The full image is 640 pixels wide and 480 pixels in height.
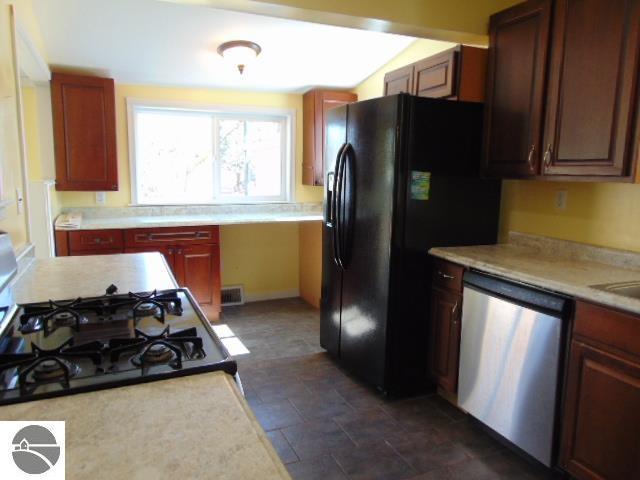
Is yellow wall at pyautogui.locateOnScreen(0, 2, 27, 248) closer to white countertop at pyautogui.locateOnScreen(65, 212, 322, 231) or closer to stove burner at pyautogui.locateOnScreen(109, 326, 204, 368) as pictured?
stove burner at pyautogui.locateOnScreen(109, 326, 204, 368)

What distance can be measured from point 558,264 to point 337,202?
129 cm

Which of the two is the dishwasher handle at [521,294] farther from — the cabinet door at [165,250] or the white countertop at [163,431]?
the cabinet door at [165,250]

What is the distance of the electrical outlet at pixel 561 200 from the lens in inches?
96.0

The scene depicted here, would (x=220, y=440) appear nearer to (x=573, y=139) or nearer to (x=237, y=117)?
(x=573, y=139)

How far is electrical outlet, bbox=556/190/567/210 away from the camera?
2.44 meters

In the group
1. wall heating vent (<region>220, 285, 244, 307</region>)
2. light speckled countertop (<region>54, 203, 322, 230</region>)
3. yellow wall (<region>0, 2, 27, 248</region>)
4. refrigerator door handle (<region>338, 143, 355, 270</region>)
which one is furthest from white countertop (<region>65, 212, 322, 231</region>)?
yellow wall (<region>0, 2, 27, 248</region>)

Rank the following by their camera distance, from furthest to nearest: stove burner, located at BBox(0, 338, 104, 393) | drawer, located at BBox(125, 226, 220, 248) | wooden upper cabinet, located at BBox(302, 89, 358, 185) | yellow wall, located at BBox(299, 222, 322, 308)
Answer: yellow wall, located at BBox(299, 222, 322, 308) < wooden upper cabinet, located at BBox(302, 89, 358, 185) < drawer, located at BBox(125, 226, 220, 248) < stove burner, located at BBox(0, 338, 104, 393)

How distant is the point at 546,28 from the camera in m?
2.16

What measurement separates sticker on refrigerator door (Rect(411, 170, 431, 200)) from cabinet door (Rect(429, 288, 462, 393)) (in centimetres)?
53

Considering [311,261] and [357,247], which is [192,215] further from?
[357,247]

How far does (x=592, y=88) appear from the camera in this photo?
1.96m

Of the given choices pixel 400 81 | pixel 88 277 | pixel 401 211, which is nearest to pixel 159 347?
pixel 88 277

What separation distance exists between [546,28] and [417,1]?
677 millimetres

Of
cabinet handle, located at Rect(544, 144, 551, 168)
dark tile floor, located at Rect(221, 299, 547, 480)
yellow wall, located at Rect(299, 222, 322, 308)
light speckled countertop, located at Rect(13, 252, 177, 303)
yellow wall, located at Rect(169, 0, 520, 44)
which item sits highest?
yellow wall, located at Rect(169, 0, 520, 44)
